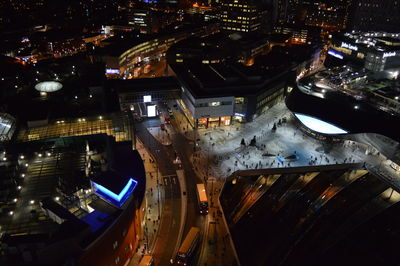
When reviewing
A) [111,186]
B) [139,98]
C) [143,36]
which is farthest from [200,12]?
[111,186]

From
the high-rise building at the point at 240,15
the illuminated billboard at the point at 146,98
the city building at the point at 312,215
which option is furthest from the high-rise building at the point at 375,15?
the illuminated billboard at the point at 146,98

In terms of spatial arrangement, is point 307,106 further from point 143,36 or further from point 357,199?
point 143,36

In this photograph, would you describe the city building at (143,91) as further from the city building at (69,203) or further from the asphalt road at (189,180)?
the city building at (69,203)

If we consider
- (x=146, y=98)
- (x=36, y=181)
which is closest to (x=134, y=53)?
(x=146, y=98)

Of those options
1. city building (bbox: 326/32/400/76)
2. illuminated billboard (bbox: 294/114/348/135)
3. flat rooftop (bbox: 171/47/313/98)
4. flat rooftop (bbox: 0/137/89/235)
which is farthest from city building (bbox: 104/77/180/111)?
city building (bbox: 326/32/400/76)

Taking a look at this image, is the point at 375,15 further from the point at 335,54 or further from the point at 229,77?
the point at 229,77

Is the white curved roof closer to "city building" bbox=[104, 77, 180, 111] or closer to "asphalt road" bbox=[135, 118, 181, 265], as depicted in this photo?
"city building" bbox=[104, 77, 180, 111]

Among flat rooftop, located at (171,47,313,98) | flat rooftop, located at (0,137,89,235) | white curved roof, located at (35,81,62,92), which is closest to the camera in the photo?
flat rooftop, located at (0,137,89,235)
